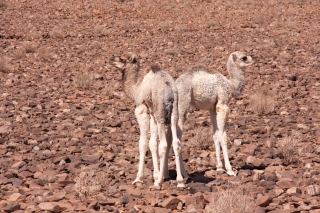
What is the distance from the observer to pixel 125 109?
542 inches

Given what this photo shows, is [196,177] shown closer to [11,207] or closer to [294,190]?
[294,190]

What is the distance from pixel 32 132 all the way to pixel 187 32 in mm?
16371

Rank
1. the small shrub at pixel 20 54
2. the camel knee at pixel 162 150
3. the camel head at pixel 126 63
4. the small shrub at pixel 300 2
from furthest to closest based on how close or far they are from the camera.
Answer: the small shrub at pixel 300 2 < the small shrub at pixel 20 54 < the camel head at pixel 126 63 < the camel knee at pixel 162 150

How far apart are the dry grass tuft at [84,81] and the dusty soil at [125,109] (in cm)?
4

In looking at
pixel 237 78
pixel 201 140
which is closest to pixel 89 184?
pixel 237 78

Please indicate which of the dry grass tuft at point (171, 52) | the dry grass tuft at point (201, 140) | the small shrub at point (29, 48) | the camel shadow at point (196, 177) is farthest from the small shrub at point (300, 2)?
the camel shadow at point (196, 177)

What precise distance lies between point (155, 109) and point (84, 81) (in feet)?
29.0

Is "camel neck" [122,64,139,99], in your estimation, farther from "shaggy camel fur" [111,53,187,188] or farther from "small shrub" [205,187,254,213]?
"small shrub" [205,187,254,213]

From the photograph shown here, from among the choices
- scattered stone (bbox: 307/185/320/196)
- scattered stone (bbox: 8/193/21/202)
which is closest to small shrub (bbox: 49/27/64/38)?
scattered stone (bbox: 8/193/21/202)

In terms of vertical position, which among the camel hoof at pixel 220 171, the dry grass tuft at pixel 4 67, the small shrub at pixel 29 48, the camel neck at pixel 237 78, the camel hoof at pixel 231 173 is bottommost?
the camel hoof at pixel 231 173

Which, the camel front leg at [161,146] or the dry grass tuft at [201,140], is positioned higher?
the dry grass tuft at [201,140]

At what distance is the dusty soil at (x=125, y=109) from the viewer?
23.4ft

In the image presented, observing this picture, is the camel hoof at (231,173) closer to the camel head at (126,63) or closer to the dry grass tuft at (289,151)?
the dry grass tuft at (289,151)

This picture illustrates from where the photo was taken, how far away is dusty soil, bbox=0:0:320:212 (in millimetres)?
7145
